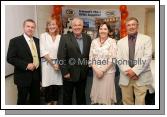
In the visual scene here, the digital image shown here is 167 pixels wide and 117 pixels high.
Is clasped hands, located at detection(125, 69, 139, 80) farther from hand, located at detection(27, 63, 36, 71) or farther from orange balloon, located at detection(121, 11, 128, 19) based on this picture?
hand, located at detection(27, 63, 36, 71)

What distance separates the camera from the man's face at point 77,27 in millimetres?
2588

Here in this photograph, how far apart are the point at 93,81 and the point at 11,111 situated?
0.76 metres

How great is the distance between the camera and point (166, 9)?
2510 millimetres

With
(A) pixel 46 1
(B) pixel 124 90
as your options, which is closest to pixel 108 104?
(B) pixel 124 90

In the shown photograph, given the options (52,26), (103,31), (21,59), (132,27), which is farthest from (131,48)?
(21,59)

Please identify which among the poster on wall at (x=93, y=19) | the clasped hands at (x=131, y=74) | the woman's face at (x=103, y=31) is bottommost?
the clasped hands at (x=131, y=74)

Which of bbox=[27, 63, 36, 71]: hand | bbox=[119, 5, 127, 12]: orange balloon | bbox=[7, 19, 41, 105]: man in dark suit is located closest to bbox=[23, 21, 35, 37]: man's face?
bbox=[7, 19, 41, 105]: man in dark suit

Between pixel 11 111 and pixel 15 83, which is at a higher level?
pixel 15 83

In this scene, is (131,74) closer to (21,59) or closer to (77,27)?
(77,27)

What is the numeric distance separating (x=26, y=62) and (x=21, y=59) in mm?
50

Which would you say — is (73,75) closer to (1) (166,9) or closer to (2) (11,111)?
(2) (11,111)

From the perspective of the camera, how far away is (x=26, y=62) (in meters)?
2.59

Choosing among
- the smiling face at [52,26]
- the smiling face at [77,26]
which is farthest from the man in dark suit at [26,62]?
the smiling face at [77,26]

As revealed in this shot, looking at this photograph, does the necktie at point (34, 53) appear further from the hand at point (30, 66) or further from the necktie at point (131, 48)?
the necktie at point (131, 48)
